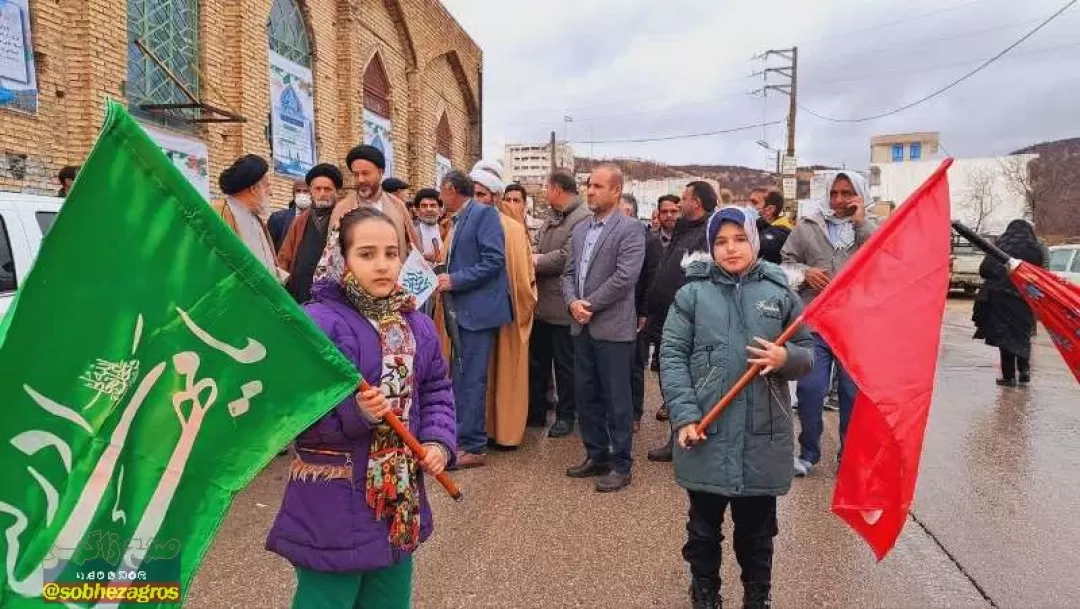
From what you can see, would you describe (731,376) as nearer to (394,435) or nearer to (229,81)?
(394,435)

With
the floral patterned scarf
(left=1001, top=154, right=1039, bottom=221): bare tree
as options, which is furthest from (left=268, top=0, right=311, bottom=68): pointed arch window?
(left=1001, top=154, right=1039, bottom=221): bare tree

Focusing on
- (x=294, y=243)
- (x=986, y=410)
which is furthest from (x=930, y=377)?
(x=986, y=410)

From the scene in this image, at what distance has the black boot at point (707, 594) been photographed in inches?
120

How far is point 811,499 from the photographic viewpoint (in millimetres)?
4582

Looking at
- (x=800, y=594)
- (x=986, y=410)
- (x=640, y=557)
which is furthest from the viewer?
(x=986, y=410)

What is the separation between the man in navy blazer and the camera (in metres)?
5.33

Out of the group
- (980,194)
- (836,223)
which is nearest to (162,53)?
(836,223)

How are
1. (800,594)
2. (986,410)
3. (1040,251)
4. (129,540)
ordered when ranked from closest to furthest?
(129,540), (800,594), (986,410), (1040,251)

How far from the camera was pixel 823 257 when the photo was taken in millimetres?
5012

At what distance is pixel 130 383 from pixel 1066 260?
737 inches

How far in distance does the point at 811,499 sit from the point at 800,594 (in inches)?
52.9

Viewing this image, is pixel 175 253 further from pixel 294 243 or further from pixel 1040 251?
pixel 1040 251

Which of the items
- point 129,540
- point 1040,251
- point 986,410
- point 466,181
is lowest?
point 986,410

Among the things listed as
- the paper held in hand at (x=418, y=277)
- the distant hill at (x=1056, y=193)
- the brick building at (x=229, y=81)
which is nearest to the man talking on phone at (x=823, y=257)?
the paper held in hand at (x=418, y=277)
